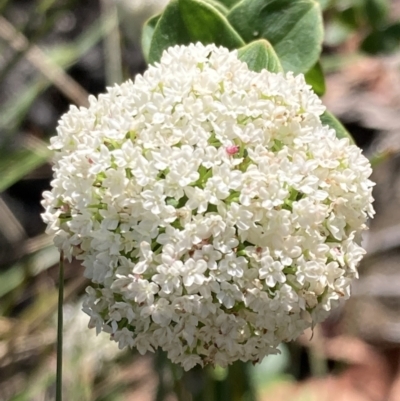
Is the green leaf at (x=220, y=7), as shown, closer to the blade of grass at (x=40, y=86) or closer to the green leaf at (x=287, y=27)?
the green leaf at (x=287, y=27)

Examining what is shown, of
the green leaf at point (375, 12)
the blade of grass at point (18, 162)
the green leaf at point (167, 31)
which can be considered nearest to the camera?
the green leaf at point (167, 31)

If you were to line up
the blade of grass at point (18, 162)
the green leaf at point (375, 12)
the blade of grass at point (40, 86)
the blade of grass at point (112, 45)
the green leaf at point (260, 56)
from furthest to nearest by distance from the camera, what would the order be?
the blade of grass at point (112, 45)
the blade of grass at point (40, 86)
the blade of grass at point (18, 162)
the green leaf at point (375, 12)
the green leaf at point (260, 56)

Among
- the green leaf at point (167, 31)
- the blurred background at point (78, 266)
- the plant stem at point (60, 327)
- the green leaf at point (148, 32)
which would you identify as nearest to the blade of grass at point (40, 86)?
the blurred background at point (78, 266)

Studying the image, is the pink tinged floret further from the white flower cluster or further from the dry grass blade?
the dry grass blade

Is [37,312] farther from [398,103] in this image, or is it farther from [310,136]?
[398,103]

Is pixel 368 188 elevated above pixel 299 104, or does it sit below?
below

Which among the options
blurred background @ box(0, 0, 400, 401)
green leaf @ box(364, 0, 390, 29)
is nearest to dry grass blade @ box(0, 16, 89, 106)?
blurred background @ box(0, 0, 400, 401)

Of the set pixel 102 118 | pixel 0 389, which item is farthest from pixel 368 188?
pixel 0 389
